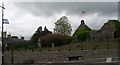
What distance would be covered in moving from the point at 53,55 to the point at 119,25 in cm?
2040

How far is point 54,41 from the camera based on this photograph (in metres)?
55.8

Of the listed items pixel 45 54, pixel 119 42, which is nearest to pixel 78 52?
pixel 45 54

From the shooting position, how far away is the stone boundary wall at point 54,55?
35562 mm

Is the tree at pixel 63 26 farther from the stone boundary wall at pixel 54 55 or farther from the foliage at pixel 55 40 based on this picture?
the stone boundary wall at pixel 54 55

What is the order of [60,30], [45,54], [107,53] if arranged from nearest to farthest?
[107,53], [45,54], [60,30]

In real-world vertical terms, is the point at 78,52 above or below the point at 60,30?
below

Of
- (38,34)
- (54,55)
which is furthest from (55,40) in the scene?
(38,34)

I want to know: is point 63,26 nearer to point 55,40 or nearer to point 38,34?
point 38,34

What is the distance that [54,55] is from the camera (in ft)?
130

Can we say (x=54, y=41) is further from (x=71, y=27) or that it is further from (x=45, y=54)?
(x=71, y=27)

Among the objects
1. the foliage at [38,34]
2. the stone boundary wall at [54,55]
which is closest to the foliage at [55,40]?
the stone boundary wall at [54,55]

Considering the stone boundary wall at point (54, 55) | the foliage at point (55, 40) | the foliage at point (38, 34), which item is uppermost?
the foliage at point (38, 34)

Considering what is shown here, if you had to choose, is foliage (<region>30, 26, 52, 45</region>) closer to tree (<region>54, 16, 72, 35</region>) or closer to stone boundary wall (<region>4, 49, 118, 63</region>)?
tree (<region>54, 16, 72, 35</region>)

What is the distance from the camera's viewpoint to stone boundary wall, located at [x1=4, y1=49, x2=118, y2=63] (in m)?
35.6
